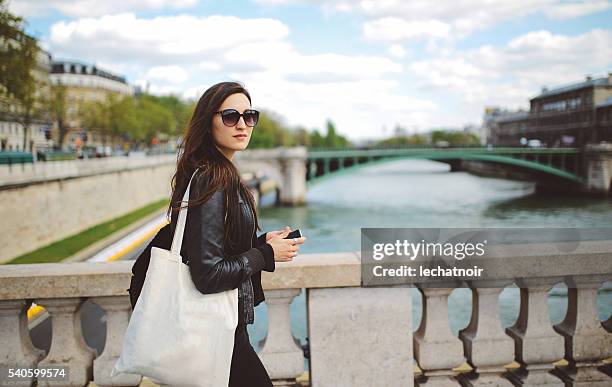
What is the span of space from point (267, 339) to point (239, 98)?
138 cm

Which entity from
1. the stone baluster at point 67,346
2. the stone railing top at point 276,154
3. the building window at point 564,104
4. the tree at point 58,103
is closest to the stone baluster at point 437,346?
the stone baluster at point 67,346

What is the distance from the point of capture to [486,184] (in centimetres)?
5197

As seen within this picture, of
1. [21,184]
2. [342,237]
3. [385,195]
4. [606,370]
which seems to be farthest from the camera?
[385,195]

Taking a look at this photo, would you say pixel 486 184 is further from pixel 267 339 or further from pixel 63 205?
pixel 267 339

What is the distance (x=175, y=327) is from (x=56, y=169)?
2200 centimetres

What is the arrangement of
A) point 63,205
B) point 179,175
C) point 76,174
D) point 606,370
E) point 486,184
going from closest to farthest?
point 179,175, point 606,370, point 63,205, point 76,174, point 486,184

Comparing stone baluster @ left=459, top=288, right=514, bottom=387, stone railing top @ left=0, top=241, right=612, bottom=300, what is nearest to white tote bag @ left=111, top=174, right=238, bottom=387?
stone railing top @ left=0, top=241, right=612, bottom=300

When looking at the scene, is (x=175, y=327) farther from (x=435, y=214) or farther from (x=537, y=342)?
(x=435, y=214)

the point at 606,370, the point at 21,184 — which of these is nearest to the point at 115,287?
the point at 606,370

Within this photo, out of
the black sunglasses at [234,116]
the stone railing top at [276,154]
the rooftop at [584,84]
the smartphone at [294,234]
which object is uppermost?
the rooftop at [584,84]

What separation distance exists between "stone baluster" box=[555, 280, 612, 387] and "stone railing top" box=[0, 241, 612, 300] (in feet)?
0.34

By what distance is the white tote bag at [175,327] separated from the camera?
1.83 meters

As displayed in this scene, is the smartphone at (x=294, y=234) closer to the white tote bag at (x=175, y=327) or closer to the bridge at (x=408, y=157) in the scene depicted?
the white tote bag at (x=175, y=327)

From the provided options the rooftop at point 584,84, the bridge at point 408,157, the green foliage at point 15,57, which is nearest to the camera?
the rooftop at point 584,84
